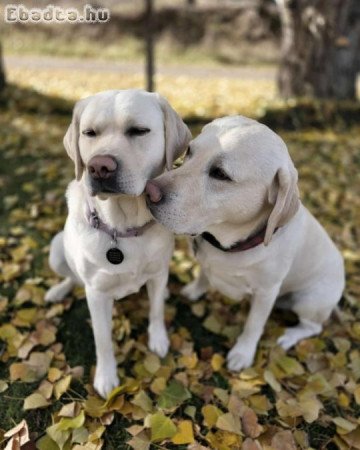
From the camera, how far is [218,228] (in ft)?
7.66

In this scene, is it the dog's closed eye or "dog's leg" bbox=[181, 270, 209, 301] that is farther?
"dog's leg" bbox=[181, 270, 209, 301]

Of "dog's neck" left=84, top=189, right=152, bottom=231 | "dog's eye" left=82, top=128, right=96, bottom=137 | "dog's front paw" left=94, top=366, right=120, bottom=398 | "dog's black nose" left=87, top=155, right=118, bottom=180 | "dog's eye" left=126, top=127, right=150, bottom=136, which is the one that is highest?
"dog's eye" left=126, top=127, right=150, bottom=136

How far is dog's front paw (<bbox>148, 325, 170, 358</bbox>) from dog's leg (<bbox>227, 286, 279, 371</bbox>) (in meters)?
0.44

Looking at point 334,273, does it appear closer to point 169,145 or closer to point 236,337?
point 236,337

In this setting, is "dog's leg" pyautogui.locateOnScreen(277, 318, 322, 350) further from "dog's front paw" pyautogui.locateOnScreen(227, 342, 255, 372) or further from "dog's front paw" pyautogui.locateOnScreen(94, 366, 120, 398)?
"dog's front paw" pyautogui.locateOnScreen(94, 366, 120, 398)

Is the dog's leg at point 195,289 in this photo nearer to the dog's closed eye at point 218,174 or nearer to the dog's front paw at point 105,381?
the dog's front paw at point 105,381

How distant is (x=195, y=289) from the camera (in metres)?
3.31

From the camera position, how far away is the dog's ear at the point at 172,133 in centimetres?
215

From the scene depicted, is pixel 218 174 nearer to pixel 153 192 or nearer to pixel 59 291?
pixel 153 192

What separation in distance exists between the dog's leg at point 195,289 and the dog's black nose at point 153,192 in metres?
1.35

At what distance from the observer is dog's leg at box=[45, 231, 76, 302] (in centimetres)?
288

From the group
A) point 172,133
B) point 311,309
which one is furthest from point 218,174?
point 311,309

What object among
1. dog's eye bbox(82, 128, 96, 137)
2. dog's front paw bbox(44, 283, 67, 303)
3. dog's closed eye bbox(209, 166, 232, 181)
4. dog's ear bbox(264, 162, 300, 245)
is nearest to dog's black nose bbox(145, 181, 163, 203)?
dog's closed eye bbox(209, 166, 232, 181)

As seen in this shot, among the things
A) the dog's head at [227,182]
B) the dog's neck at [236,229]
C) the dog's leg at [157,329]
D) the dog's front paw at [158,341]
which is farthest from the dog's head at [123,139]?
the dog's front paw at [158,341]
